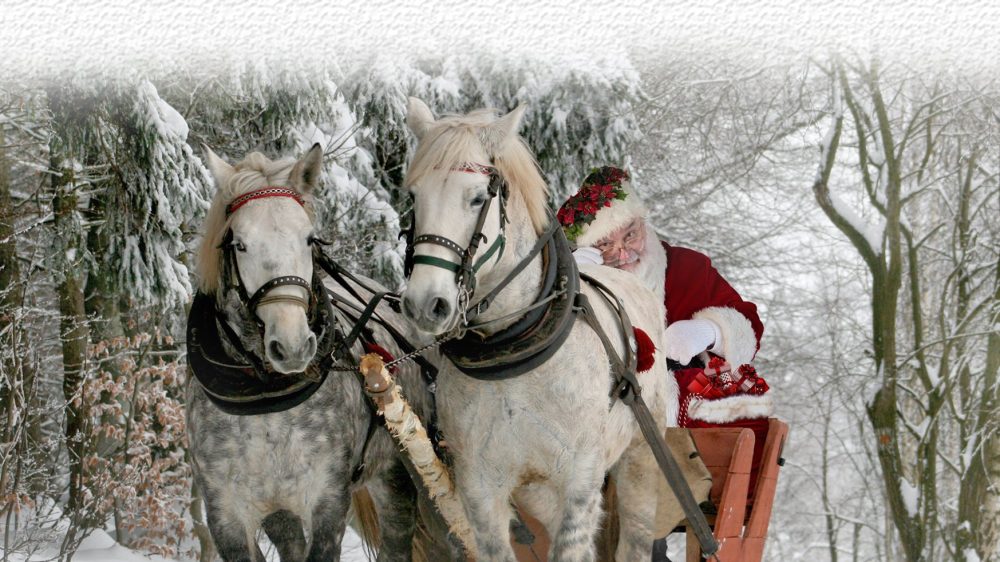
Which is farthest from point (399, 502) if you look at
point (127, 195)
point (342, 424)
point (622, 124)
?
point (622, 124)

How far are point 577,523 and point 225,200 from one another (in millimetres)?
1699

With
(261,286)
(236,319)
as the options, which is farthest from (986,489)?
(261,286)

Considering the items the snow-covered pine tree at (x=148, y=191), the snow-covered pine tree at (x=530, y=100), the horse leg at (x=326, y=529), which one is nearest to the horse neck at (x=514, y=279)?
the horse leg at (x=326, y=529)

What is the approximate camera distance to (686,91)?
12.4 m

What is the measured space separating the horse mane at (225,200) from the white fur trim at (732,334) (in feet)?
6.45

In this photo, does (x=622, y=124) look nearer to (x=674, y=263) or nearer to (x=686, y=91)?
(x=686, y=91)

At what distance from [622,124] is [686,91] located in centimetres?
342

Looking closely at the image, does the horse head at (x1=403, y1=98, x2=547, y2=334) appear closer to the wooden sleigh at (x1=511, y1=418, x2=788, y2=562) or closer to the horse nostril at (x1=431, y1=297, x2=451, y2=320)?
the horse nostril at (x1=431, y1=297, x2=451, y2=320)

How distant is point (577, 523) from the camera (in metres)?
3.56

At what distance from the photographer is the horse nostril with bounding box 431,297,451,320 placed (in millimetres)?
3201

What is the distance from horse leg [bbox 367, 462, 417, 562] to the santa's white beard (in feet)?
4.83

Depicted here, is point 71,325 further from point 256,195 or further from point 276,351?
point 276,351

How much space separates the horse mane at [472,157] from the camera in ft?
11.2

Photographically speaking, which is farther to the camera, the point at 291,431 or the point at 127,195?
the point at 127,195
